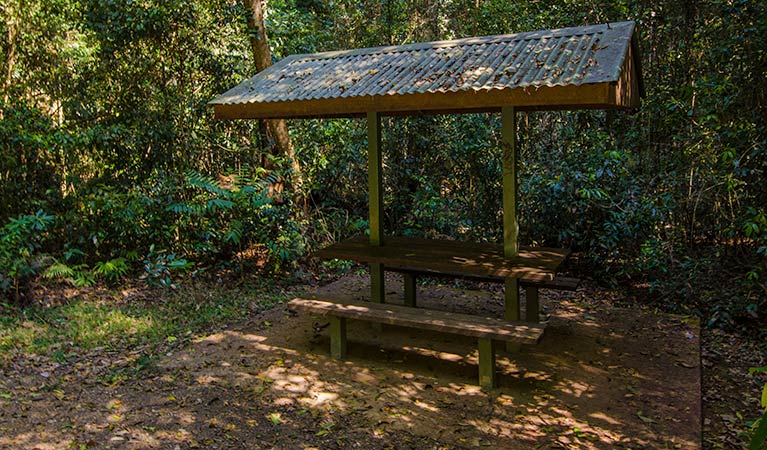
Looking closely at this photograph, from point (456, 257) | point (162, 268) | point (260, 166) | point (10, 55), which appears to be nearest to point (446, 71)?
point (456, 257)

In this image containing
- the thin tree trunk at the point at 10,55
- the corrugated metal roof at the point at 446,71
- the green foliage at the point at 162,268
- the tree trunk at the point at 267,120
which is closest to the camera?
the corrugated metal roof at the point at 446,71

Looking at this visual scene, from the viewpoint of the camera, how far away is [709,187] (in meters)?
6.03

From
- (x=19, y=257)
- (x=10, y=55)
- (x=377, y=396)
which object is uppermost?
(x=10, y=55)

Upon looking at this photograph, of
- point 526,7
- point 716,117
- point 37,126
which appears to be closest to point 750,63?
point 716,117

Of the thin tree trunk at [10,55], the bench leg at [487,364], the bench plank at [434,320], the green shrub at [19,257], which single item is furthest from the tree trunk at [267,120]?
the bench leg at [487,364]

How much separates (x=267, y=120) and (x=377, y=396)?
189 inches

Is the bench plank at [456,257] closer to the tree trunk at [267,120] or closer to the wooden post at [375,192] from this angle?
the wooden post at [375,192]

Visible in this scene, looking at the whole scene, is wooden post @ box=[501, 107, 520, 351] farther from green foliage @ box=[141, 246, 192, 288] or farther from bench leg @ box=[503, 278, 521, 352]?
green foliage @ box=[141, 246, 192, 288]

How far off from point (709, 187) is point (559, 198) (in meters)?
1.70

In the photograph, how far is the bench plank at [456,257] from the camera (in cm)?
467

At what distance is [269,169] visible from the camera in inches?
333

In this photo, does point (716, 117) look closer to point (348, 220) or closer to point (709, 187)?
point (709, 187)

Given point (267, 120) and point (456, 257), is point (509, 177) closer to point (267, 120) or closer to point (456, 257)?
point (456, 257)

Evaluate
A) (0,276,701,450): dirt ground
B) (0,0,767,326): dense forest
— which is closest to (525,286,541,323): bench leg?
(0,276,701,450): dirt ground
